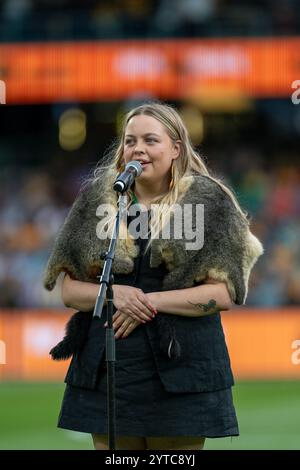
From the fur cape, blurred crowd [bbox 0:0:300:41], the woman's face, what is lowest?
the fur cape

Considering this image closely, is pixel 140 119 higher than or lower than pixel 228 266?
higher

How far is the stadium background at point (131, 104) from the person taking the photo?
17938mm

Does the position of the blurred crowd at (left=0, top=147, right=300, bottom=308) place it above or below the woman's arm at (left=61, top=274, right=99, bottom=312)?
above

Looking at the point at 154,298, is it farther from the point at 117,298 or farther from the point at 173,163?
the point at 173,163

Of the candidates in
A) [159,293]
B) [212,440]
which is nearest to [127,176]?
[159,293]

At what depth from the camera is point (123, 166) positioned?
6.26m

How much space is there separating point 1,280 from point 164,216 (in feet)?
47.1

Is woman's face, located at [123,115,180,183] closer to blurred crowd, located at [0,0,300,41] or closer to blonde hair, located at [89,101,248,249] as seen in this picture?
blonde hair, located at [89,101,248,249]

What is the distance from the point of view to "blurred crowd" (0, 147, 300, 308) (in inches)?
782

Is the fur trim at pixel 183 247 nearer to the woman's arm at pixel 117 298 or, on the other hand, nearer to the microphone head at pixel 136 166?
the woman's arm at pixel 117 298

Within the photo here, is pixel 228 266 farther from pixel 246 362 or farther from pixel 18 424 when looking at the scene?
pixel 246 362

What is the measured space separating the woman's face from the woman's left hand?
0.62 meters

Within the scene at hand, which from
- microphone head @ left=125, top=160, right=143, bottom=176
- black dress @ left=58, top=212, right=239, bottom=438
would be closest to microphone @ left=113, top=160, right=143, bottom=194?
microphone head @ left=125, top=160, right=143, bottom=176
